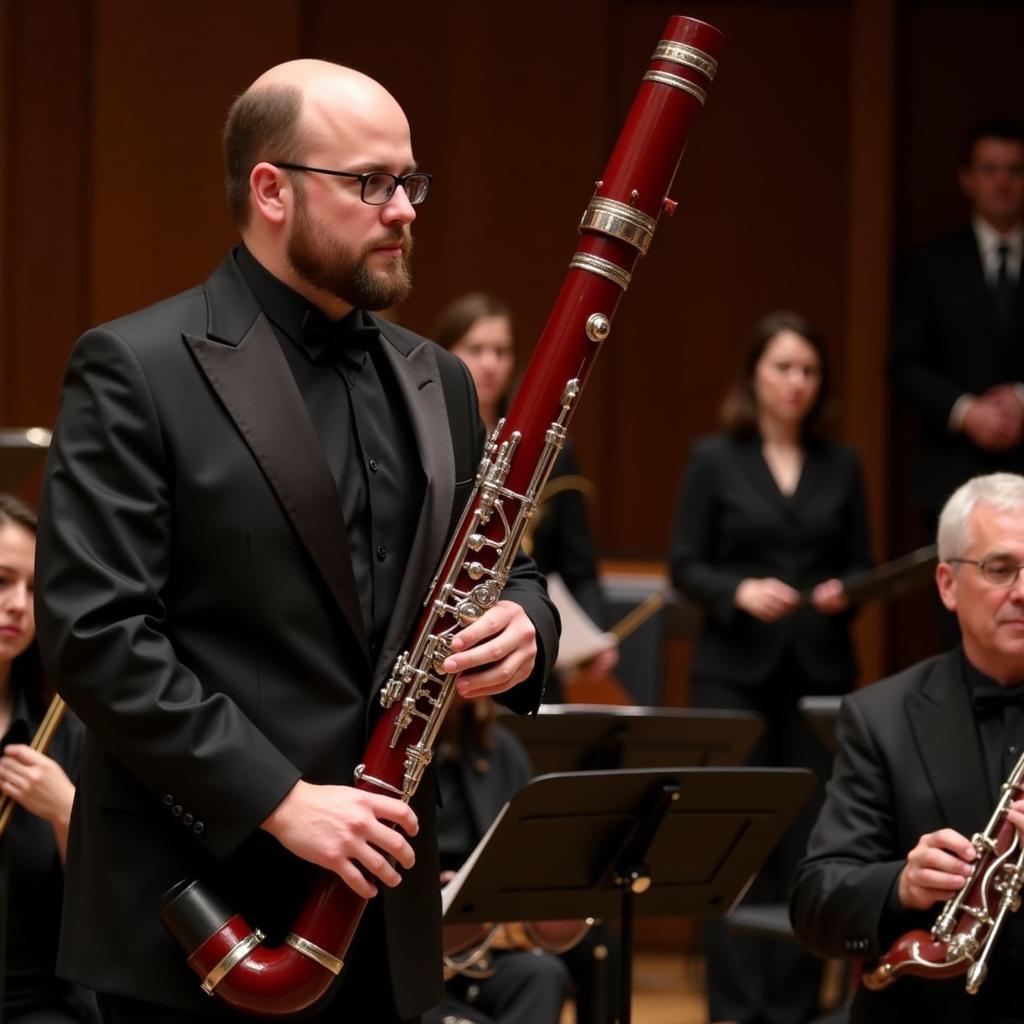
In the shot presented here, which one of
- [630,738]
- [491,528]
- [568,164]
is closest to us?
[491,528]

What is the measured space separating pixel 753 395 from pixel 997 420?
30.3 inches

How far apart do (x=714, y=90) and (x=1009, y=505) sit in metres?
3.72

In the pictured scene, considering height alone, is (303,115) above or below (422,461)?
above

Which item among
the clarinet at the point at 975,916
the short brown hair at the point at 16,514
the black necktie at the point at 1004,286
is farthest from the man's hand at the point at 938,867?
the black necktie at the point at 1004,286

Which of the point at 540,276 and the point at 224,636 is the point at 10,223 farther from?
the point at 224,636

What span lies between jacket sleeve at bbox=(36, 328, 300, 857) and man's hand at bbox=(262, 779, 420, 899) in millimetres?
24

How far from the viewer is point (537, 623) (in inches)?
81.2

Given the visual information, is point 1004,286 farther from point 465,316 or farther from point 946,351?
point 465,316

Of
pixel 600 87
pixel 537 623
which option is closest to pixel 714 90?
pixel 600 87

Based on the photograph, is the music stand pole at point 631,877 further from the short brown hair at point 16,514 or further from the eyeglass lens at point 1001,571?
the short brown hair at point 16,514

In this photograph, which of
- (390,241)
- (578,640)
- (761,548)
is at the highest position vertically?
(390,241)

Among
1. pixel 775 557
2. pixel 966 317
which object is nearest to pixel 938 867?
pixel 775 557

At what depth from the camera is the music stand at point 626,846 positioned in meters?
2.92

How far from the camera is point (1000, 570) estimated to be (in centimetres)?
290
